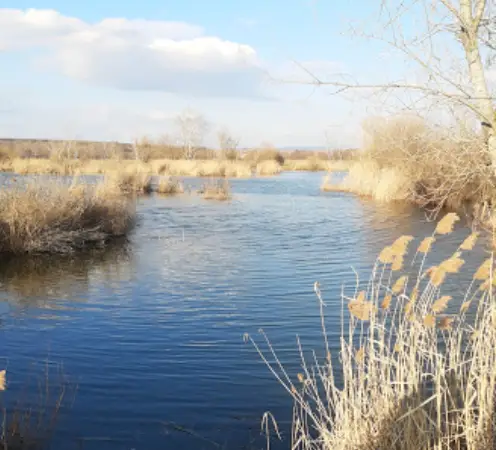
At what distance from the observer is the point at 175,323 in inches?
294

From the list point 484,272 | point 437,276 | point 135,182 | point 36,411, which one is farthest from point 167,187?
point 437,276

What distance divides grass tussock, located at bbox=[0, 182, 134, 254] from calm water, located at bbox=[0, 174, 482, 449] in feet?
2.15

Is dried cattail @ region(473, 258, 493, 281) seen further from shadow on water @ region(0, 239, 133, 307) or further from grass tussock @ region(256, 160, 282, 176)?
grass tussock @ region(256, 160, 282, 176)

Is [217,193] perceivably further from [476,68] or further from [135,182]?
[476,68]

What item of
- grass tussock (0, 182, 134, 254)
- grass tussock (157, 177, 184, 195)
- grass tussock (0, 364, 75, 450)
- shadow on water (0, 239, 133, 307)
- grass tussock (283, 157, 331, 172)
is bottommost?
grass tussock (0, 364, 75, 450)

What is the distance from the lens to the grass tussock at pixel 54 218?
12.2 m

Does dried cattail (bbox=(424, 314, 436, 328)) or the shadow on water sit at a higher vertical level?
dried cattail (bbox=(424, 314, 436, 328))

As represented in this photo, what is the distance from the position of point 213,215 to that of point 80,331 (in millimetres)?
12690

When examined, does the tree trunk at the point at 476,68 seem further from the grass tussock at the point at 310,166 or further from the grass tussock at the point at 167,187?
the grass tussock at the point at 310,166

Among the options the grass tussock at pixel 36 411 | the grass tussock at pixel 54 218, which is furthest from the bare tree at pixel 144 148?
the grass tussock at pixel 36 411

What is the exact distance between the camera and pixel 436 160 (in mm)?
4375

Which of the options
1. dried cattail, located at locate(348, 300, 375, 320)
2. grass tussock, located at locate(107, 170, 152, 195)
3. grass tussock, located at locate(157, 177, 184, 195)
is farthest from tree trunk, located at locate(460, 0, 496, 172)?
grass tussock, located at locate(157, 177, 184, 195)

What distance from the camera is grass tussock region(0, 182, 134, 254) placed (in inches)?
480

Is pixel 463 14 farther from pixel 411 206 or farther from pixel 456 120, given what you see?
pixel 411 206
